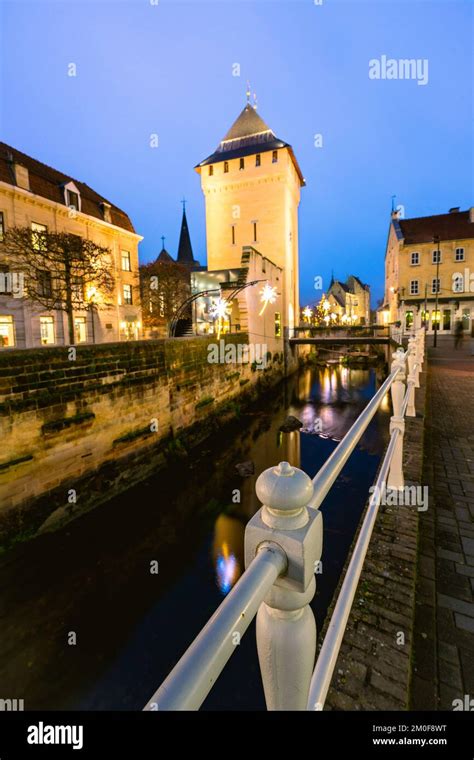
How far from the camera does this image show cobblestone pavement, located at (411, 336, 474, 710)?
7.28ft

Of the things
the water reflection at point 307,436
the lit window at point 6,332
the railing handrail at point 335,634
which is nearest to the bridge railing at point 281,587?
the railing handrail at point 335,634

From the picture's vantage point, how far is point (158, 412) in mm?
11172

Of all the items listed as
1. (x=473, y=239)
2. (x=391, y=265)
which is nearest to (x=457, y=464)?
(x=473, y=239)

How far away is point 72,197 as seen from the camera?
22281 millimetres

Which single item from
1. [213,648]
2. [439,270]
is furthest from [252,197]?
[213,648]

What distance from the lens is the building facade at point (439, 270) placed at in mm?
35125

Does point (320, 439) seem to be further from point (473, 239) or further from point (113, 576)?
point (473, 239)

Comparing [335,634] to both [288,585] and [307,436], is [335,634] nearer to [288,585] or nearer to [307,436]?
[288,585]

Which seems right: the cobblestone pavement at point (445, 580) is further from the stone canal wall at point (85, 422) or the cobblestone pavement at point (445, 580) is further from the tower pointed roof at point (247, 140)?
the tower pointed roof at point (247, 140)

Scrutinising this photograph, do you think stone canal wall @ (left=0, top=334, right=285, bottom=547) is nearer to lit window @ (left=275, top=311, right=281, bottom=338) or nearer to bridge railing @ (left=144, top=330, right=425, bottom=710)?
bridge railing @ (left=144, top=330, right=425, bottom=710)

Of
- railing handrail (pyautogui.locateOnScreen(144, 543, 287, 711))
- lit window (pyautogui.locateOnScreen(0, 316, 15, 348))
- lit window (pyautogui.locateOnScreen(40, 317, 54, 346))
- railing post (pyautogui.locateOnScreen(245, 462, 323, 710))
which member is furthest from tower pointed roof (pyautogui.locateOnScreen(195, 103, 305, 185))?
railing handrail (pyautogui.locateOnScreen(144, 543, 287, 711))

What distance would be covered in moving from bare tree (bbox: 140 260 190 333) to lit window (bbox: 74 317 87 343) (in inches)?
251

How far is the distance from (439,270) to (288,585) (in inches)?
1650

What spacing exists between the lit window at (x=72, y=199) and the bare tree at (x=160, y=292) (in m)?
6.98
